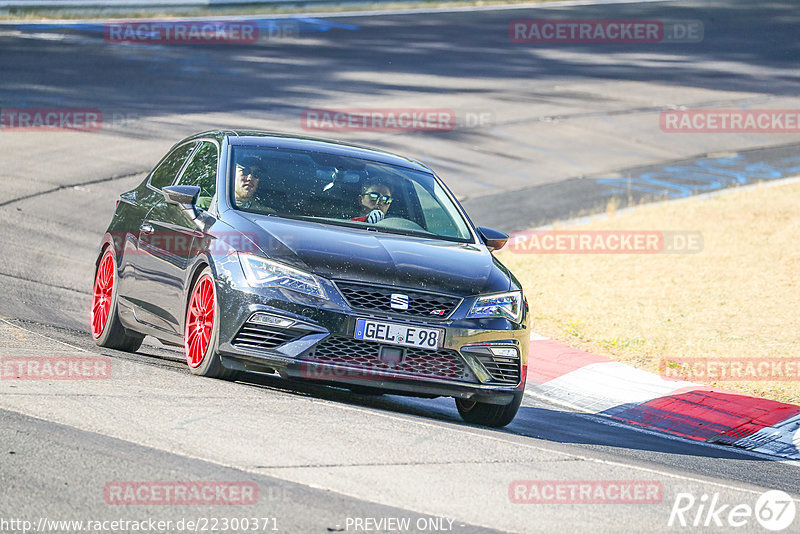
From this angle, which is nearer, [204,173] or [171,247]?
[171,247]

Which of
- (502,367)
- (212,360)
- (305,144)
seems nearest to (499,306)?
(502,367)

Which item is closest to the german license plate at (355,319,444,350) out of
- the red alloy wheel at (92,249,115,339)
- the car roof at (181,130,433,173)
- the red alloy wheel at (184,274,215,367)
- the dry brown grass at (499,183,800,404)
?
the red alloy wheel at (184,274,215,367)

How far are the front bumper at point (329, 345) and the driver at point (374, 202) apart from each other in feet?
3.98

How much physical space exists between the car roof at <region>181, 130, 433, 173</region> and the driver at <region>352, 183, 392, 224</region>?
1.32 ft

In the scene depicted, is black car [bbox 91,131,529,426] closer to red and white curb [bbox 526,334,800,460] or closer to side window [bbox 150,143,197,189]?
side window [bbox 150,143,197,189]

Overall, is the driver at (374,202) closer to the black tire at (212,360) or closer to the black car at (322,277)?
the black car at (322,277)

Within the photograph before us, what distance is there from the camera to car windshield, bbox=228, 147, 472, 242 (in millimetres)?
8070

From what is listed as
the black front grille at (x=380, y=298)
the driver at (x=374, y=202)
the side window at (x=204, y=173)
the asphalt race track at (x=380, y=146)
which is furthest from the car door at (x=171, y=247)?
the black front grille at (x=380, y=298)

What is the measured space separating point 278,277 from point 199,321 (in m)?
0.76

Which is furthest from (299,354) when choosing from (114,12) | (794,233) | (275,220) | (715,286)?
(114,12)

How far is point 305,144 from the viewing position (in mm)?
8734

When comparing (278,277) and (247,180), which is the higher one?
(247,180)

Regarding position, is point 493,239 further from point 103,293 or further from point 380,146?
point 380,146

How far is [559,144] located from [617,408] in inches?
620
